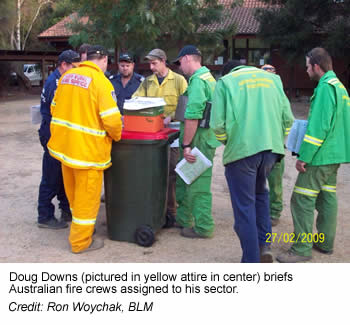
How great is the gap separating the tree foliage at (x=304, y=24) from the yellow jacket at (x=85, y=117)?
1337 cm

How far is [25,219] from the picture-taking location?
16.9 feet

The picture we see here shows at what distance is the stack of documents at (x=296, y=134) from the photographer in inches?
154

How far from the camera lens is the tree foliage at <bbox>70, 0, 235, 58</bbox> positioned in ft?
50.4

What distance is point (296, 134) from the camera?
13.0 feet

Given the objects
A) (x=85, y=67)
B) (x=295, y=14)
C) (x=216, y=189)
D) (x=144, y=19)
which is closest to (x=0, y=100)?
(x=144, y=19)

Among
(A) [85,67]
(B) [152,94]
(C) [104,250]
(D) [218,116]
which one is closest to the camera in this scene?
(D) [218,116]

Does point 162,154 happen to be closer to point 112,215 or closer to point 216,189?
point 112,215

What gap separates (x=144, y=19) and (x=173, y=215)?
11.5 m

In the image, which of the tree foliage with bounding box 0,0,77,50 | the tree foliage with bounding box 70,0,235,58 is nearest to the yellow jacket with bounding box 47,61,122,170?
the tree foliage with bounding box 70,0,235,58

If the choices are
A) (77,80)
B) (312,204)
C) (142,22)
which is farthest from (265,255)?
(142,22)

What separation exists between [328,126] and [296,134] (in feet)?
1.22

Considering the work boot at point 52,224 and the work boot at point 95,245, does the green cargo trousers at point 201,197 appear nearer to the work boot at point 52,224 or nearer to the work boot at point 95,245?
the work boot at point 95,245
